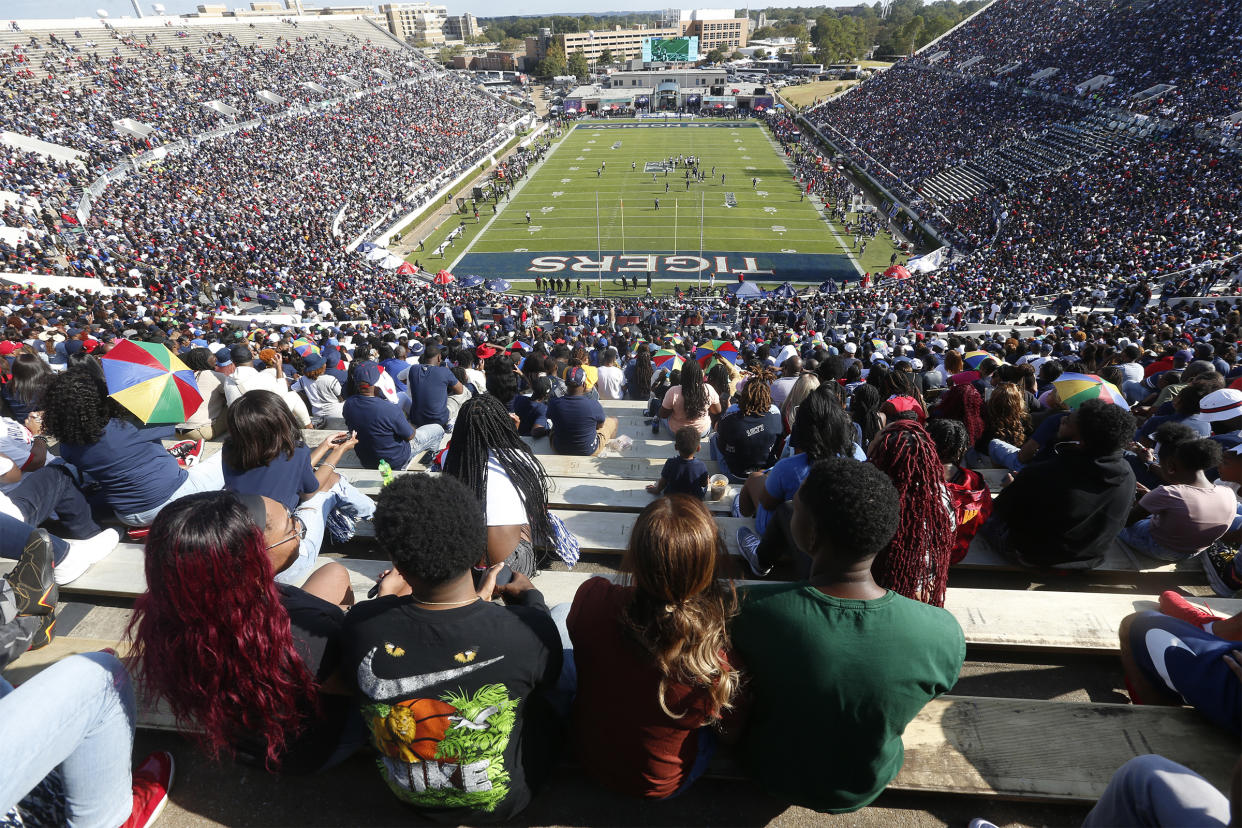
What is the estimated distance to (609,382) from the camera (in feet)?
33.8

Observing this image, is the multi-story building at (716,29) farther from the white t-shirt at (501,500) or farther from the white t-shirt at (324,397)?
the white t-shirt at (501,500)

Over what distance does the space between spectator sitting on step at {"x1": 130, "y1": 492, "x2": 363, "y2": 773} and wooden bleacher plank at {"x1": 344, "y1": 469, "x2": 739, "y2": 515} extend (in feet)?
8.25

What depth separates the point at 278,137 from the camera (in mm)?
45125

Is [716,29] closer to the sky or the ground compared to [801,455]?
closer to the sky

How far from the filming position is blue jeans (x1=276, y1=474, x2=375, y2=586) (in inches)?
139

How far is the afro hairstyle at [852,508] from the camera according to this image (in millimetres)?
2088

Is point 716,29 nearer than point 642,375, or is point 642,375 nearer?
point 642,375

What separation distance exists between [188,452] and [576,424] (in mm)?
3322

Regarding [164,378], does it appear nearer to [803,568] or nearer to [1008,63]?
[803,568]

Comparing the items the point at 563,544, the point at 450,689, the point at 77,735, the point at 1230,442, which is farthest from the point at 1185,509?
the point at 77,735

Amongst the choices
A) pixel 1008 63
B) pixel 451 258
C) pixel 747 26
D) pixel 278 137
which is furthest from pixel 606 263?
pixel 747 26

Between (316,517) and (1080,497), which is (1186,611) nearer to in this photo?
(1080,497)

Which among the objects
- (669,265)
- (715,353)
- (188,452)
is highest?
(188,452)

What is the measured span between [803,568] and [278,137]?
52.8 meters
